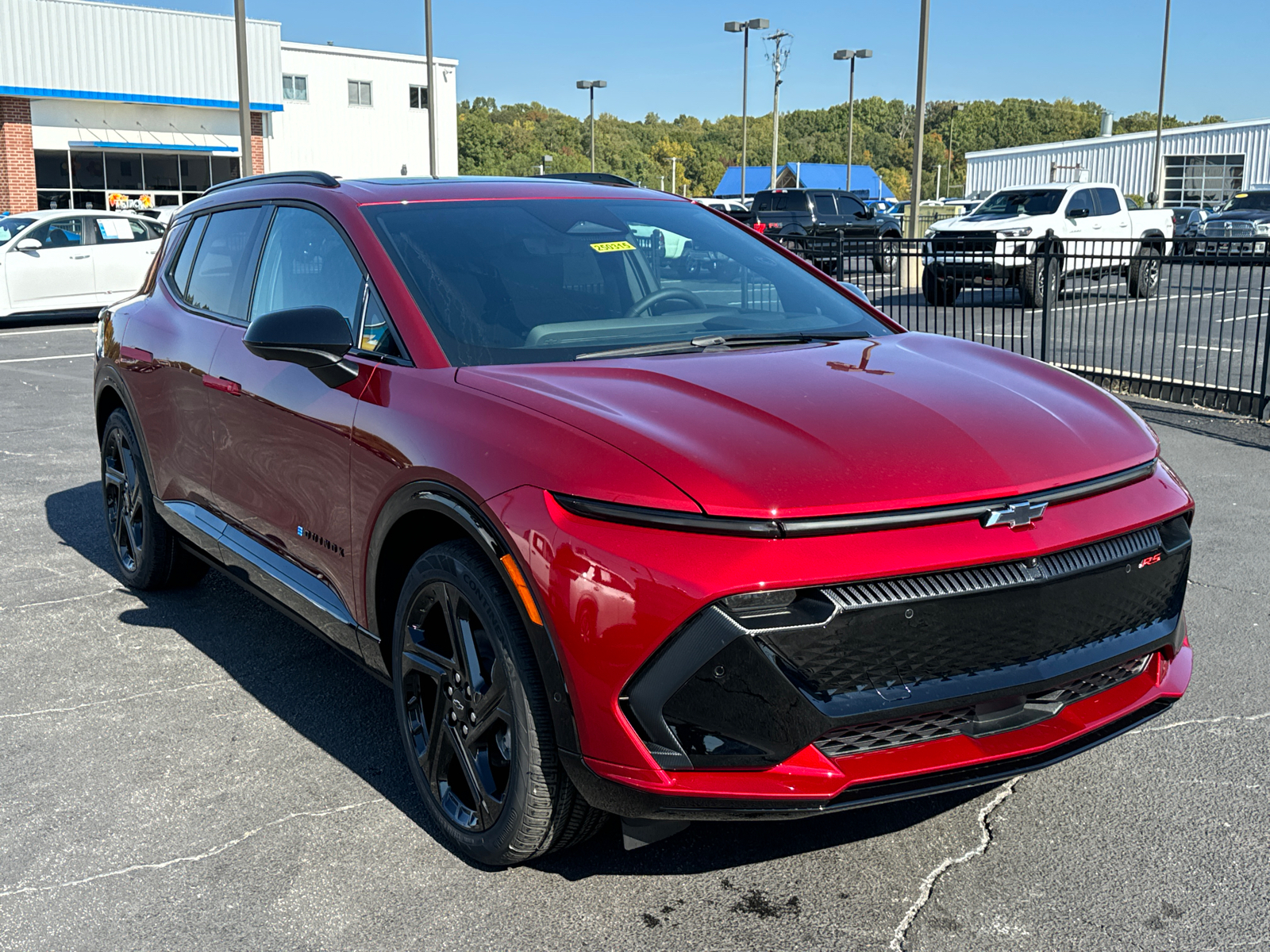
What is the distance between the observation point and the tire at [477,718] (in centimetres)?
278

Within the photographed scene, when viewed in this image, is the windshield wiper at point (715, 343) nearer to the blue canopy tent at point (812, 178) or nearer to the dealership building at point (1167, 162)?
the dealership building at point (1167, 162)

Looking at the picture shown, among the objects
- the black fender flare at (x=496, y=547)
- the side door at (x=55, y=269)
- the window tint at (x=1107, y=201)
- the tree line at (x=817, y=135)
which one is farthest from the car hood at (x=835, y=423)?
the tree line at (x=817, y=135)

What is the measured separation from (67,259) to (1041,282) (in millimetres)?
14078

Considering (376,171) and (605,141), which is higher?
(605,141)

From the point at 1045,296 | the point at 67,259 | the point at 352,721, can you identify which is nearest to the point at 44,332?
the point at 67,259

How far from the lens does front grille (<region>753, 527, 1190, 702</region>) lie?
8.19ft

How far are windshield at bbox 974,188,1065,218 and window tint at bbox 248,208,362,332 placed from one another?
63.8ft

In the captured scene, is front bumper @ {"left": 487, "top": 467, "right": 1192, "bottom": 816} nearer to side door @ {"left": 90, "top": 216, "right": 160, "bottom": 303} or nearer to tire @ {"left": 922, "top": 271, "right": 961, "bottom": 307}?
tire @ {"left": 922, "top": 271, "right": 961, "bottom": 307}

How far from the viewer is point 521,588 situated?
8.86 feet

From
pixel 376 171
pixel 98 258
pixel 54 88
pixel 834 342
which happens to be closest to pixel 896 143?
pixel 376 171

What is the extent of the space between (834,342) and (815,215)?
28285 millimetres

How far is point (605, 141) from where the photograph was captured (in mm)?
145250

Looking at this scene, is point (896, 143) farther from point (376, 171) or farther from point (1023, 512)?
point (1023, 512)

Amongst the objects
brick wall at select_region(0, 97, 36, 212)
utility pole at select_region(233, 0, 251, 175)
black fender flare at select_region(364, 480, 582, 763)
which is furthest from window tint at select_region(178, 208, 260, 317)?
brick wall at select_region(0, 97, 36, 212)
